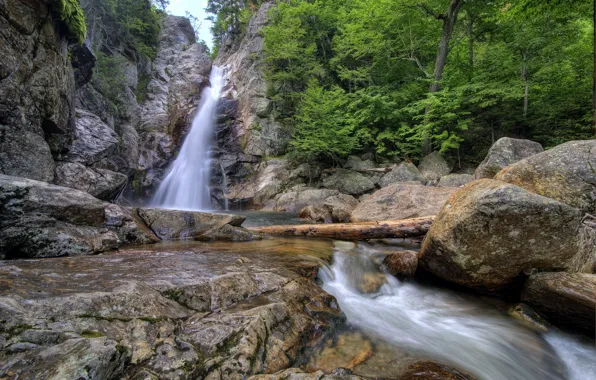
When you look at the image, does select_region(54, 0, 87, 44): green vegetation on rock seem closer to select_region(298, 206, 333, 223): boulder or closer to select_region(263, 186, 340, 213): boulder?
select_region(298, 206, 333, 223): boulder

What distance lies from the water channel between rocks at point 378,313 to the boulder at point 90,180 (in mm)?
5240

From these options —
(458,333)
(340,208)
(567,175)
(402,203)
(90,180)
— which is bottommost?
(458,333)

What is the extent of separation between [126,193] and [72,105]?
621 cm

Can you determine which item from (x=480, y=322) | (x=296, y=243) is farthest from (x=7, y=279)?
(x=480, y=322)

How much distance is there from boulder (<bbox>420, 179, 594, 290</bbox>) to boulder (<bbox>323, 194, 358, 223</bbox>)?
4.99m

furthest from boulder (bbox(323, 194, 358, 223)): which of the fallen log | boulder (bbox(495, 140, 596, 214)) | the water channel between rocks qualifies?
boulder (bbox(495, 140, 596, 214))

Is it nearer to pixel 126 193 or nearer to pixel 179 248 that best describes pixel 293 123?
pixel 126 193

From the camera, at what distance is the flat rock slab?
5.04 ft

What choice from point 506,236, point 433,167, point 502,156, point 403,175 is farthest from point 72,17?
point 433,167

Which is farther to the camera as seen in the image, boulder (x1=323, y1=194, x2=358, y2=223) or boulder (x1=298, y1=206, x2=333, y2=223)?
boulder (x1=298, y1=206, x2=333, y2=223)

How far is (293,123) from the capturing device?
1942cm

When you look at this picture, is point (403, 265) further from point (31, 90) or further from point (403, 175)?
point (31, 90)

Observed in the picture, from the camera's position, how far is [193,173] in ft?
57.9

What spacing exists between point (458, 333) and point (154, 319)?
11.2 feet
